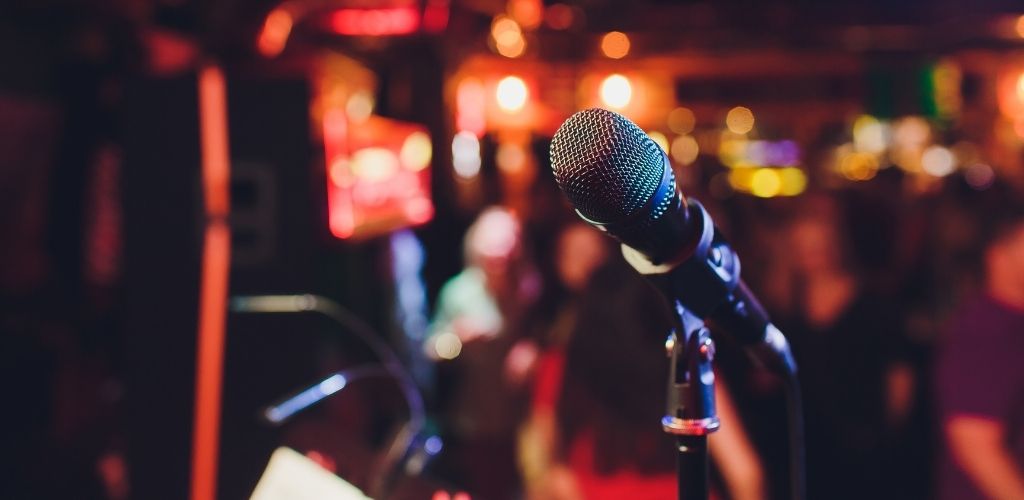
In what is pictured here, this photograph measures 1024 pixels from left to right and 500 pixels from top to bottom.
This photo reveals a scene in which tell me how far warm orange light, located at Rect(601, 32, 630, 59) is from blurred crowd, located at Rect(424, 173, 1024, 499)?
484cm

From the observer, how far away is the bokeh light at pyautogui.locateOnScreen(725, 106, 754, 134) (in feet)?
68.7

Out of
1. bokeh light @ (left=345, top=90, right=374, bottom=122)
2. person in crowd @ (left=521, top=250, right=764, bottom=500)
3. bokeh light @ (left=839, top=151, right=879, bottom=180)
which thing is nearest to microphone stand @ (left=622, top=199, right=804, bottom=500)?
person in crowd @ (left=521, top=250, right=764, bottom=500)

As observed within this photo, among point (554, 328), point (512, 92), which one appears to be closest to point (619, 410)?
Answer: point (554, 328)

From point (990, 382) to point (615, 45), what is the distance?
8.85 metres

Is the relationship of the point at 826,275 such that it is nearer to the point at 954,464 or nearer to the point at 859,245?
the point at 859,245

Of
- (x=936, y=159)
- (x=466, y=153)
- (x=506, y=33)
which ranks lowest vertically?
(x=936, y=159)

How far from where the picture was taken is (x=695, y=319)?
105 centimetres

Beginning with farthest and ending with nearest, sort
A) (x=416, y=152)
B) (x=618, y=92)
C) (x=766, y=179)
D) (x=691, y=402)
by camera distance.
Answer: (x=766, y=179) < (x=618, y=92) < (x=416, y=152) < (x=691, y=402)

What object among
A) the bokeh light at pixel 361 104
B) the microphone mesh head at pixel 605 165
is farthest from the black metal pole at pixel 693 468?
the bokeh light at pixel 361 104

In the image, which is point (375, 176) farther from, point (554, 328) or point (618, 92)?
point (618, 92)

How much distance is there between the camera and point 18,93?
4.52 meters

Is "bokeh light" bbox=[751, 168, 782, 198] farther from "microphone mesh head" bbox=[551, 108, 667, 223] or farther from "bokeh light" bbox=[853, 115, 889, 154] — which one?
"microphone mesh head" bbox=[551, 108, 667, 223]

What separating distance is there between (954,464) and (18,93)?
4.57m

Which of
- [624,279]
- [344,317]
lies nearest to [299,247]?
[344,317]
